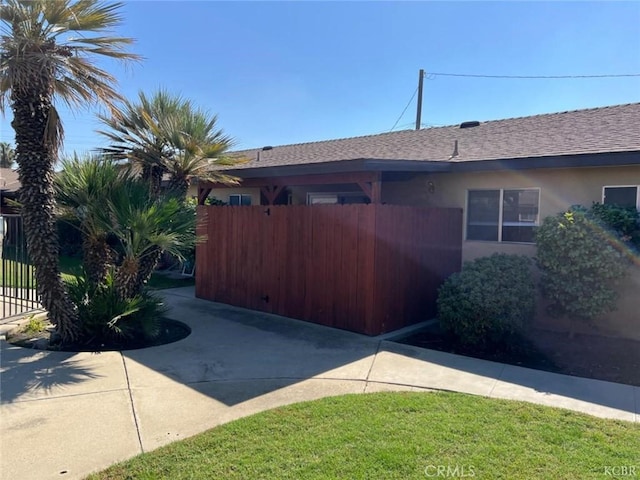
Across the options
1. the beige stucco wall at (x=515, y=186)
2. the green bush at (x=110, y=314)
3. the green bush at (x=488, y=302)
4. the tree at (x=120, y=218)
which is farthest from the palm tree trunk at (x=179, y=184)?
the green bush at (x=488, y=302)

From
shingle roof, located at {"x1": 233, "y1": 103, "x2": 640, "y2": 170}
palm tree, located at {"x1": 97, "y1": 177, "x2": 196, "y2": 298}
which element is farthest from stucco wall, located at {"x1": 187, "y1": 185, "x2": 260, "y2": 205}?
palm tree, located at {"x1": 97, "y1": 177, "x2": 196, "y2": 298}

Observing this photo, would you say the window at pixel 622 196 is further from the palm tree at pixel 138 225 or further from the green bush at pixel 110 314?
→ the green bush at pixel 110 314

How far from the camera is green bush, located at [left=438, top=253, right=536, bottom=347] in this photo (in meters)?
6.52

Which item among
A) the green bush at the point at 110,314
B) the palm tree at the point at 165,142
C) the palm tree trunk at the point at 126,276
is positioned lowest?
the green bush at the point at 110,314

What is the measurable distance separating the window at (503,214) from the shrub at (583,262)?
3.88ft

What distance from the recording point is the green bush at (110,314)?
6609 mm

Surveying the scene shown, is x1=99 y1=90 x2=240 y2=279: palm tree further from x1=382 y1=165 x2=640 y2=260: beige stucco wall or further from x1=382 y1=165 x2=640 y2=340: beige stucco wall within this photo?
x1=382 y1=165 x2=640 y2=340: beige stucco wall

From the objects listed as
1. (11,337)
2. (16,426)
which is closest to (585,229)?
(16,426)

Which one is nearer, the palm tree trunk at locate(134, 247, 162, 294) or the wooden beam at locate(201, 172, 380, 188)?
the wooden beam at locate(201, 172, 380, 188)

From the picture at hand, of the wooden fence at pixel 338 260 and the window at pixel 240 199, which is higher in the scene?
the window at pixel 240 199

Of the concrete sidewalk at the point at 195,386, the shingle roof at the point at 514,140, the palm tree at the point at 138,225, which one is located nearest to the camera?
the concrete sidewalk at the point at 195,386

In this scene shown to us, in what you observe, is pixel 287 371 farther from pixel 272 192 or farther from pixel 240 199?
pixel 240 199

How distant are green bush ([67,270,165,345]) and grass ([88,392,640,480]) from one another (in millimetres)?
3457

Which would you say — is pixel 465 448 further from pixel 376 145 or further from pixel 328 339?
pixel 376 145
